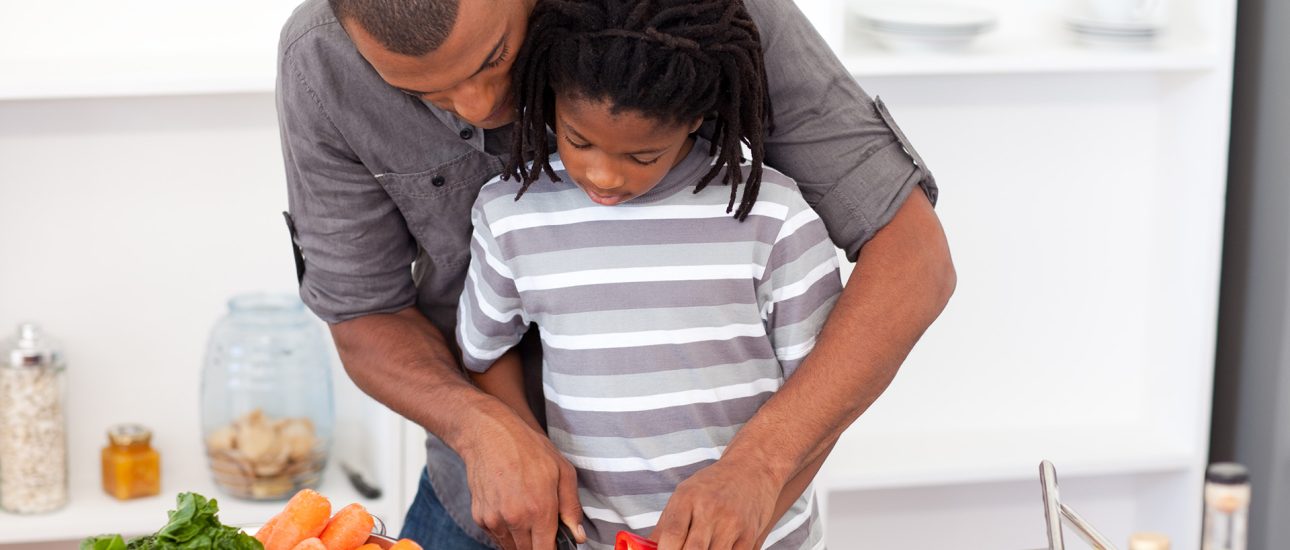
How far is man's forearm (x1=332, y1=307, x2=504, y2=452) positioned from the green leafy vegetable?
31 centimetres

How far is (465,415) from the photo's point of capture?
1259 mm

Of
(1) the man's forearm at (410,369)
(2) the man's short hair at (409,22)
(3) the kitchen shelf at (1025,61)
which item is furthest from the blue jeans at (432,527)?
(3) the kitchen shelf at (1025,61)

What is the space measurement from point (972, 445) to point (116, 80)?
141cm

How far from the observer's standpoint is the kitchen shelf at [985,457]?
83.7 inches

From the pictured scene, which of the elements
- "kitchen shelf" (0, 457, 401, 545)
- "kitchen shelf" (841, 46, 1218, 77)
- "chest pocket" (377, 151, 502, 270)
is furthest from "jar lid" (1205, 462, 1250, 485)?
"kitchen shelf" (0, 457, 401, 545)

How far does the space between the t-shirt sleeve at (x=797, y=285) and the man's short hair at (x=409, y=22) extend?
36cm

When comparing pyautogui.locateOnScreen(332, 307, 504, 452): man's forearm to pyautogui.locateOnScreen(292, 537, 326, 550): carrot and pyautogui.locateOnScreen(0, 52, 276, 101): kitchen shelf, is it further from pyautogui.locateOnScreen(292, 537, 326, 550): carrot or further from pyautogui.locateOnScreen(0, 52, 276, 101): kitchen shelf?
pyautogui.locateOnScreen(0, 52, 276, 101): kitchen shelf

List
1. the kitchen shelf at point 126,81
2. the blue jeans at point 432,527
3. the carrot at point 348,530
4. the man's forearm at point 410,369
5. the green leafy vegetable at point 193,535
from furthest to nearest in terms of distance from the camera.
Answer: the kitchen shelf at point 126,81, the blue jeans at point 432,527, the man's forearm at point 410,369, the carrot at point 348,530, the green leafy vegetable at point 193,535

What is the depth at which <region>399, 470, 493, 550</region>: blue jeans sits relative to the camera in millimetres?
1504

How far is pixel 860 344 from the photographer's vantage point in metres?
1.25

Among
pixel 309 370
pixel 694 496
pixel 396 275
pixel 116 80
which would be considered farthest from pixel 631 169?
Result: pixel 309 370

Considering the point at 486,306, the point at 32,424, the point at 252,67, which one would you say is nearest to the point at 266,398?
the point at 32,424

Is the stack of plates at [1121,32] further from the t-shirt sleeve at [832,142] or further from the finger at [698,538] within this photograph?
the finger at [698,538]

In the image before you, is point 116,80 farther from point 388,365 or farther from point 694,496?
point 694,496
